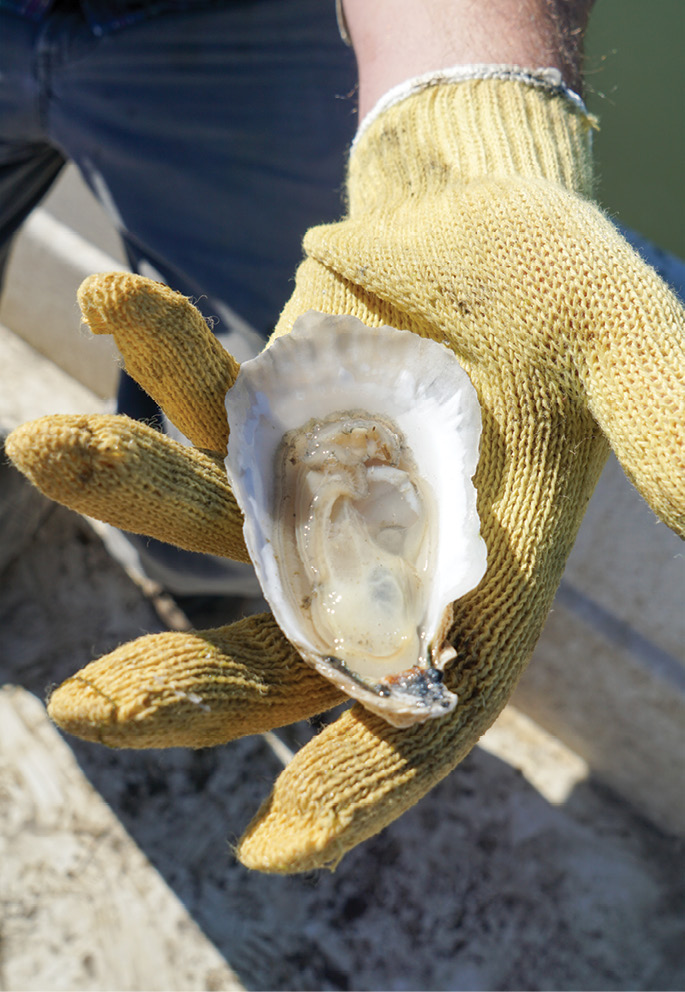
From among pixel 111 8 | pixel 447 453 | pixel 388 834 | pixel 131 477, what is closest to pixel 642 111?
pixel 111 8

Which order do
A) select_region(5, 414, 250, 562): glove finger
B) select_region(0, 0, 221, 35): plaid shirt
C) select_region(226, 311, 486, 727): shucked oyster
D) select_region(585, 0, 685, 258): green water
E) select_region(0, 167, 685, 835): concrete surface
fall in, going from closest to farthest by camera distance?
select_region(5, 414, 250, 562): glove finger
select_region(226, 311, 486, 727): shucked oyster
select_region(0, 0, 221, 35): plaid shirt
select_region(0, 167, 685, 835): concrete surface
select_region(585, 0, 685, 258): green water

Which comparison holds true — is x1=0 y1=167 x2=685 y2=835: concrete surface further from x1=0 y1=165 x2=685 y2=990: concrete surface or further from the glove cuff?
the glove cuff

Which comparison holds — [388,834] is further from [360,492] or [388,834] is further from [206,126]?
[206,126]

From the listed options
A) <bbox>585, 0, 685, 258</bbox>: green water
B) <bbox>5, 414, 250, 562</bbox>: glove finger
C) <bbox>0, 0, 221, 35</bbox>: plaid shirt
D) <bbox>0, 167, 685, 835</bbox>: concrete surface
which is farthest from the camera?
<bbox>585, 0, 685, 258</bbox>: green water

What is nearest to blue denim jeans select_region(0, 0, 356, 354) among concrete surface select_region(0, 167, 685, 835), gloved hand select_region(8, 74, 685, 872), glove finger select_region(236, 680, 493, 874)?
gloved hand select_region(8, 74, 685, 872)

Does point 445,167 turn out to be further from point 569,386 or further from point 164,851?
point 164,851

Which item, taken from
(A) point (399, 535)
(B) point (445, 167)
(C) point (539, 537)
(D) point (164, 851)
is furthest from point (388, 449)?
(D) point (164, 851)

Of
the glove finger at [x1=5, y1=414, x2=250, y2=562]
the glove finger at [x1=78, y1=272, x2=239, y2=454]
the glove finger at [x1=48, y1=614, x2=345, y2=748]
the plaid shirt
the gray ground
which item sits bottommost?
the gray ground
